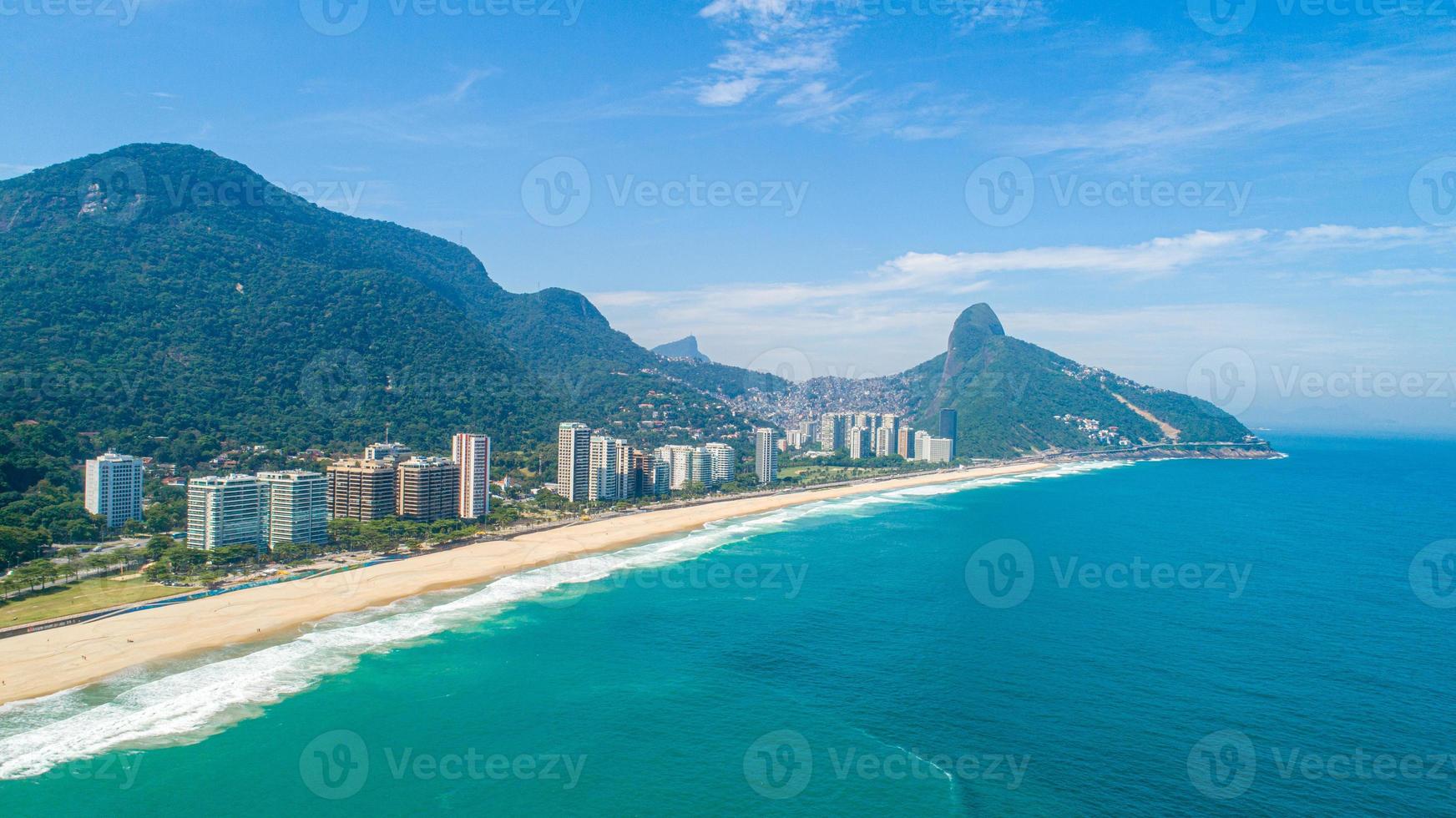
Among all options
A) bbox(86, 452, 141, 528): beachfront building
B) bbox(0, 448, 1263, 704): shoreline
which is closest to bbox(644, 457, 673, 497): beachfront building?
bbox(0, 448, 1263, 704): shoreline

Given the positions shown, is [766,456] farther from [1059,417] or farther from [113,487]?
[1059,417]

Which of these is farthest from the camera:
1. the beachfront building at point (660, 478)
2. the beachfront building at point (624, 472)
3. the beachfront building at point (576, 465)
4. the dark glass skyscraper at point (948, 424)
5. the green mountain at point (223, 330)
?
the dark glass skyscraper at point (948, 424)

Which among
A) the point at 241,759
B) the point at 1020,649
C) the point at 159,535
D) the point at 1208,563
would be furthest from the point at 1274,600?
the point at 159,535

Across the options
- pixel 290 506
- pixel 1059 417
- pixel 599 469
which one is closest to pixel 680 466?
pixel 599 469

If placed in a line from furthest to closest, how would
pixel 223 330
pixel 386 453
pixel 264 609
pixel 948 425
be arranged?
1. pixel 948 425
2. pixel 223 330
3. pixel 386 453
4. pixel 264 609

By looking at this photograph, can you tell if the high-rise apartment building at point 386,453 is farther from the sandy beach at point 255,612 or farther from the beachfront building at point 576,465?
the sandy beach at point 255,612

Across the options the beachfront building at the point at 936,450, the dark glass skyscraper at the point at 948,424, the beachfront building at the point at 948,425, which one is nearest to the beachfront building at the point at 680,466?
the beachfront building at the point at 936,450
